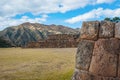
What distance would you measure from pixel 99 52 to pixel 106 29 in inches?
29.1

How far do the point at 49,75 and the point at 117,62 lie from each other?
32.1ft

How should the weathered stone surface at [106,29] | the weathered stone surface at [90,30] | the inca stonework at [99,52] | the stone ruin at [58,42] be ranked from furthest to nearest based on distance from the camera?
the stone ruin at [58,42]
the weathered stone surface at [90,30]
the weathered stone surface at [106,29]
the inca stonework at [99,52]

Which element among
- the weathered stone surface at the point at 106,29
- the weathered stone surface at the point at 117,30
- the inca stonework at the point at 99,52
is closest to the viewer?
the weathered stone surface at the point at 117,30

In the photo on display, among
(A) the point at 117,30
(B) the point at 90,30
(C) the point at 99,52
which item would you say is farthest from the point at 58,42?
(A) the point at 117,30

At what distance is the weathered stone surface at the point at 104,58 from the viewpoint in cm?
807

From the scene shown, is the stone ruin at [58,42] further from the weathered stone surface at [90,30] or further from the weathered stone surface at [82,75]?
the weathered stone surface at [90,30]

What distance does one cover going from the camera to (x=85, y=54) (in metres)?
8.73

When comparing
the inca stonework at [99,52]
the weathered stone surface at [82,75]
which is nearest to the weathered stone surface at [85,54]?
the inca stonework at [99,52]

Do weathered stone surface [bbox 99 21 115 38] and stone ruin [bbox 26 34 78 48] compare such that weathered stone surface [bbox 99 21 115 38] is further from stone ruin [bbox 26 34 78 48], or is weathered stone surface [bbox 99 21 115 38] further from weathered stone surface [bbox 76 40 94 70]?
stone ruin [bbox 26 34 78 48]

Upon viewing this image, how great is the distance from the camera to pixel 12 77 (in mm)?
16672

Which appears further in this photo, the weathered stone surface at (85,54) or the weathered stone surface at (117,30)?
the weathered stone surface at (85,54)

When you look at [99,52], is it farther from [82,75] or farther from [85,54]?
[82,75]

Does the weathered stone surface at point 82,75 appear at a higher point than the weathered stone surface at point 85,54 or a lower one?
lower

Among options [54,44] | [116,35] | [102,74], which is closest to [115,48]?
[116,35]
